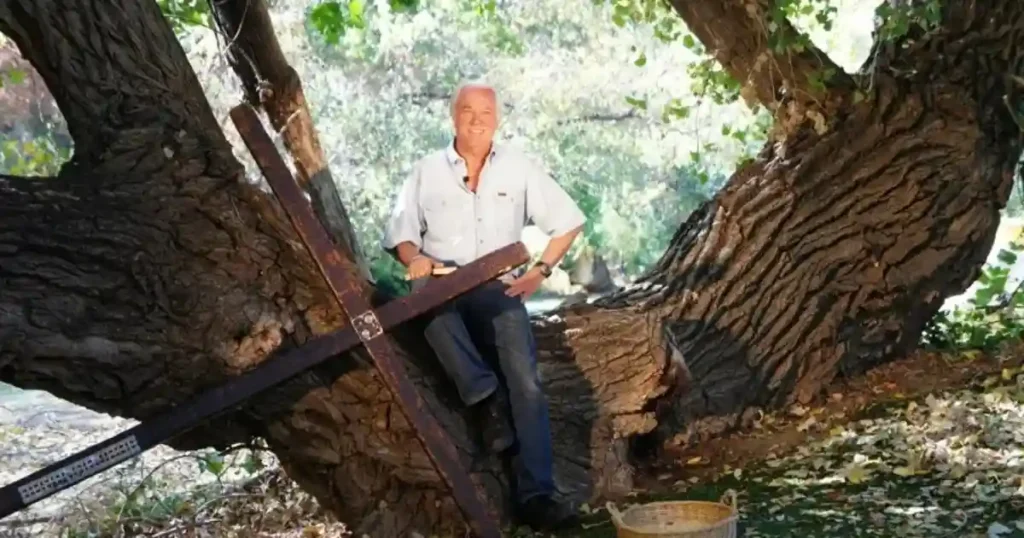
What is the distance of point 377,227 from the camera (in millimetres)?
8680

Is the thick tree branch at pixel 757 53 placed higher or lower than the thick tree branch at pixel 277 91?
lower

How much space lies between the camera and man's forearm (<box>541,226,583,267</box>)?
3461 mm

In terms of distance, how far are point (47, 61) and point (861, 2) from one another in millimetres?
6891

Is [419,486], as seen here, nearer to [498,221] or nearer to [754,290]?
[498,221]

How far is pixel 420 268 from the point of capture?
3316mm

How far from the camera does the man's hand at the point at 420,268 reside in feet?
10.9

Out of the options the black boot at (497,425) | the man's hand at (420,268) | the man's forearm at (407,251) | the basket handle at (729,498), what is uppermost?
the man's forearm at (407,251)

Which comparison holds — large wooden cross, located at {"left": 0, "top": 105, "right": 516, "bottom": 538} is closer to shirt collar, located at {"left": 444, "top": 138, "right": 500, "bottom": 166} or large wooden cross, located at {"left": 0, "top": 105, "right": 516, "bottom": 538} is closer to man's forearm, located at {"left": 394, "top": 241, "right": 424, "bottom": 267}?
man's forearm, located at {"left": 394, "top": 241, "right": 424, "bottom": 267}

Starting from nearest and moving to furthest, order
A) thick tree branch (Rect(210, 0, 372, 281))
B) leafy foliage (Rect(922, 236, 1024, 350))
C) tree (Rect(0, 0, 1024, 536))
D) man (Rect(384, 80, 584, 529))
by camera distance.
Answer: tree (Rect(0, 0, 1024, 536)) → man (Rect(384, 80, 584, 529)) → thick tree branch (Rect(210, 0, 372, 281)) → leafy foliage (Rect(922, 236, 1024, 350))

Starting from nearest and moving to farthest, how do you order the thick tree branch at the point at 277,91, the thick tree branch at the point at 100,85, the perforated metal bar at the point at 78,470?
the perforated metal bar at the point at 78,470, the thick tree branch at the point at 100,85, the thick tree branch at the point at 277,91

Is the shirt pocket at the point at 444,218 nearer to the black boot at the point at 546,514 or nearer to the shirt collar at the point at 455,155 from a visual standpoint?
the shirt collar at the point at 455,155

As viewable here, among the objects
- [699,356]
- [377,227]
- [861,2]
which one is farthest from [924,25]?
[377,227]

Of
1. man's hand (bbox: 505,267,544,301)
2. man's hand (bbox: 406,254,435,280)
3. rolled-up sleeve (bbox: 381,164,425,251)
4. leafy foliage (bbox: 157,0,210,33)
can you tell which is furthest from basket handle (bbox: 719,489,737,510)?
leafy foliage (bbox: 157,0,210,33)

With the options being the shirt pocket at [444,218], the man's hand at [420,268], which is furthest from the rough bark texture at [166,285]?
the shirt pocket at [444,218]
